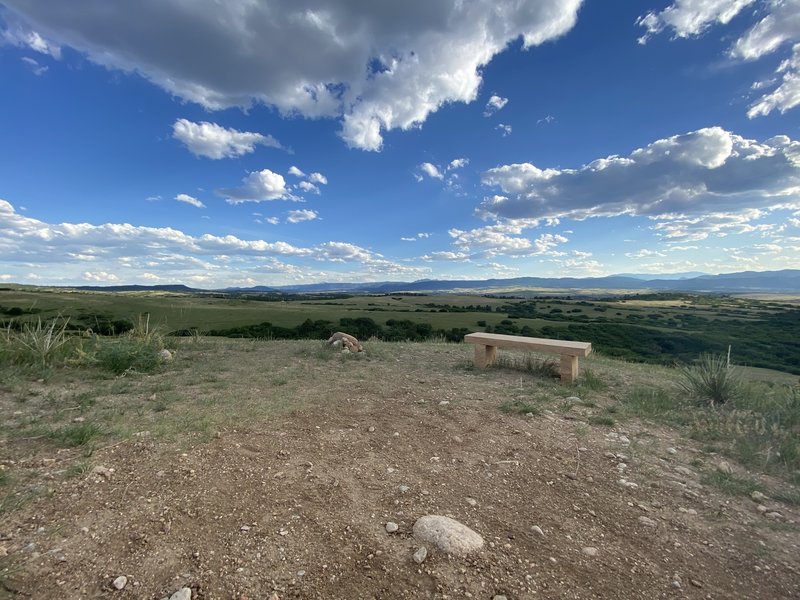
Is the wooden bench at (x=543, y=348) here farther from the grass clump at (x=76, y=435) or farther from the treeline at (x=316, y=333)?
the grass clump at (x=76, y=435)

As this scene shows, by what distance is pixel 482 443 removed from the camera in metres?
4.25

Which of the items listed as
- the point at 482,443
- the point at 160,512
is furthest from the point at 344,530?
the point at 482,443

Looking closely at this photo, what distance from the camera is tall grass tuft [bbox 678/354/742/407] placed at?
20.1 ft

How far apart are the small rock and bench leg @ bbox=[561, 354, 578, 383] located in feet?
13.9

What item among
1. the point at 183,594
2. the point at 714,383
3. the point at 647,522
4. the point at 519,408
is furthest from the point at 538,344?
the point at 183,594

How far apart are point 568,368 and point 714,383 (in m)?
2.18

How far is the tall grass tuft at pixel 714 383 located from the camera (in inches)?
241

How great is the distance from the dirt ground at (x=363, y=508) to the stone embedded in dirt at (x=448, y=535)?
7 centimetres

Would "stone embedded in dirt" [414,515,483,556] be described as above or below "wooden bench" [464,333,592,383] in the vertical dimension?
below

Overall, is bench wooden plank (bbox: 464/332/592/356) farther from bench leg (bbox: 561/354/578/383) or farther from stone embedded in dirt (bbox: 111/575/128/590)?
stone embedded in dirt (bbox: 111/575/128/590)

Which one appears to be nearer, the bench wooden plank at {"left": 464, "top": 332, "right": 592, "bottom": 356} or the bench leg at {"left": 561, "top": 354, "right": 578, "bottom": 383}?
the bench wooden plank at {"left": 464, "top": 332, "right": 592, "bottom": 356}

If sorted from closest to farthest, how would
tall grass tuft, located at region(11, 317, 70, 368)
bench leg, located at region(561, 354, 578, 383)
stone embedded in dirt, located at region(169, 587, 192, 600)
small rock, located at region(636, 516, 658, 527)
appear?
stone embedded in dirt, located at region(169, 587, 192, 600) < small rock, located at region(636, 516, 658, 527) < tall grass tuft, located at region(11, 317, 70, 368) < bench leg, located at region(561, 354, 578, 383)

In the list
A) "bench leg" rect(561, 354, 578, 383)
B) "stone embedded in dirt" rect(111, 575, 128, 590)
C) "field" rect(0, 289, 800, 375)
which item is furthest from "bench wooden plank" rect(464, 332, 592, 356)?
"field" rect(0, 289, 800, 375)

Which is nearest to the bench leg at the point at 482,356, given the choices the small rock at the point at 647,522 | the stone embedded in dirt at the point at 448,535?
the small rock at the point at 647,522
